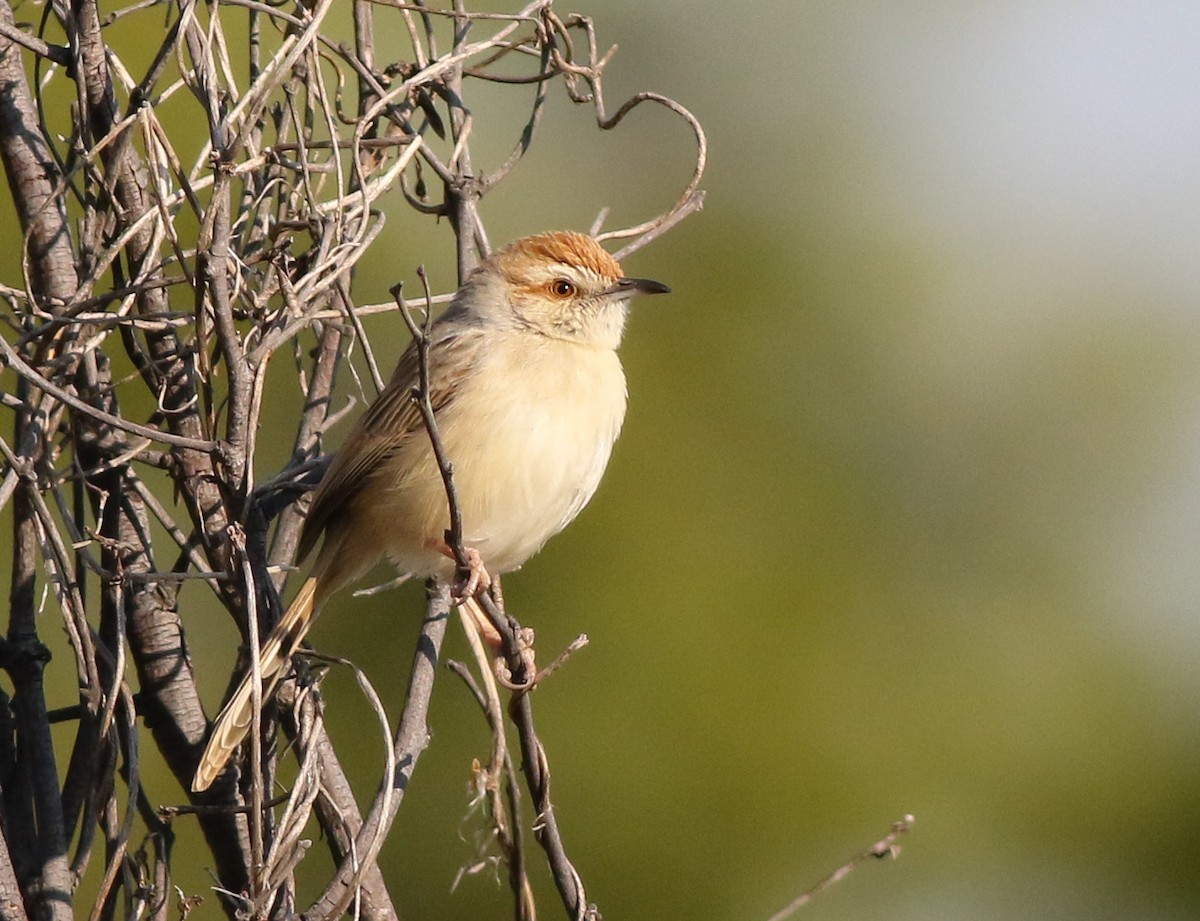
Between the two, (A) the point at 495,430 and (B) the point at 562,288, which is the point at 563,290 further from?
(A) the point at 495,430

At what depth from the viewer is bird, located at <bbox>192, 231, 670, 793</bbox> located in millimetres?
4488

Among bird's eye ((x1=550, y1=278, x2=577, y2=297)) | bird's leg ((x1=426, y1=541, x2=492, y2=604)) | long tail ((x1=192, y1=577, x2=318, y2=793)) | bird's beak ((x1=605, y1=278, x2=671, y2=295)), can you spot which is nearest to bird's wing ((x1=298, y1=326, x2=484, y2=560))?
bird's eye ((x1=550, y1=278, x2=577, y2=297))

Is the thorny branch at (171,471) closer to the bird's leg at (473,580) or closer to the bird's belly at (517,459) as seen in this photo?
the bird's leg at (473,580)

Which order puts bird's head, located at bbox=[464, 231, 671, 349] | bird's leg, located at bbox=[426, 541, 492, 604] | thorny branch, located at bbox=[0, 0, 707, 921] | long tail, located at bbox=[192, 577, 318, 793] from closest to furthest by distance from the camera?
thorny branch, located at bbox=[0, 0, 707, 921] < long tail, located at bbox=[192, 577, 318, 793] < bird's leg, located at bbox=[426, 541, 492, 604] < bird's head, located at bbox=[464, 231, 671, 349]

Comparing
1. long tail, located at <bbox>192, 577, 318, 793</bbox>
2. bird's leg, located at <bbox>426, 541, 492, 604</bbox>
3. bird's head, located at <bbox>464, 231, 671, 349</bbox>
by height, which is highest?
bird's head, located at <bbox>464, 231, 671, 349</bbox>

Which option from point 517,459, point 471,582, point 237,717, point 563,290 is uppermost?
point 563,290

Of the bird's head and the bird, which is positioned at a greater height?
the bird's head

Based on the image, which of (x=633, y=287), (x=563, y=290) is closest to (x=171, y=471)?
(x=563, y=290)

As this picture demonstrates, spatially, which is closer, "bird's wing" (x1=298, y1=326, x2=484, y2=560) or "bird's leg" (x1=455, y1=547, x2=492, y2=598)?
"bird's leg" (x1=455, y1=547, x2=492, y2=598)

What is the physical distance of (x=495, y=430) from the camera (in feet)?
14.7

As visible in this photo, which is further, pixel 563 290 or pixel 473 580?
pixel 563 290

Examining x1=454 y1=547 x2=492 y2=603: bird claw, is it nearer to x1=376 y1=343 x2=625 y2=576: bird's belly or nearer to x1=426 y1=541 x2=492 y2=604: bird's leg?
x1=426 y1=541 x2=492 y2=604: bird's leg

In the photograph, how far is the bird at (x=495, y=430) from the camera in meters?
4.49

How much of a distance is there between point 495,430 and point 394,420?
0.39 meters
